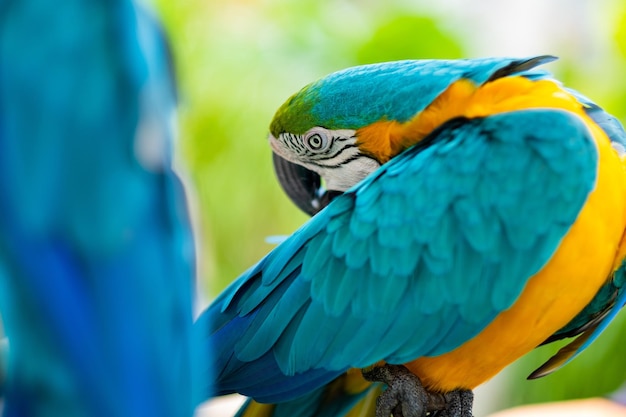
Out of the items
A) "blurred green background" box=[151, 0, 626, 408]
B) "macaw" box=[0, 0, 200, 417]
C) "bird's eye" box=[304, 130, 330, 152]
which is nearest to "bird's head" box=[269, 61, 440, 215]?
"bird's eye" box=[304, 130, 330, 152]

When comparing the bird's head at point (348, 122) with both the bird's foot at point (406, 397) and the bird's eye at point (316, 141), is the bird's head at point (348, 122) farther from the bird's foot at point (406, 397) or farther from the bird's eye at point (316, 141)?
the bird's foot at point (406, 397)

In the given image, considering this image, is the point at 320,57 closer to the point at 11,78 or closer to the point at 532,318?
the point at 532,318

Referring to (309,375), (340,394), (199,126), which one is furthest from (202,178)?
(309,375)

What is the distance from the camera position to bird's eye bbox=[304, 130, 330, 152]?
729mm

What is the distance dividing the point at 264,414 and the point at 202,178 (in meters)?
1.31

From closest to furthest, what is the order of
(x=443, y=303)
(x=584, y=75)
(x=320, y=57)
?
(x=443, y=303)
(x=584, y=75)
(x=320, y=57)

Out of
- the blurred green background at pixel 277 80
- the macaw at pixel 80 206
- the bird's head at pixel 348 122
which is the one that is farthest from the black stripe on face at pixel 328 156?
the blurred green background at pixel 277 80

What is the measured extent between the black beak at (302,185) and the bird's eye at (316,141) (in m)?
0.06

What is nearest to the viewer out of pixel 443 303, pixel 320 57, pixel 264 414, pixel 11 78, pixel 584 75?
pixel 11 78

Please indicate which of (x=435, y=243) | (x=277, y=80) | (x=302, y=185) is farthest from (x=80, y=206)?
(x=277, y=80)

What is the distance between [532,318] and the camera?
2.18 ft

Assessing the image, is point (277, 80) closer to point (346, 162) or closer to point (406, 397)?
point (346, 162)

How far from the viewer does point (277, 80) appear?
203 cm

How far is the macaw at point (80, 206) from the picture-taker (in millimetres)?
370
